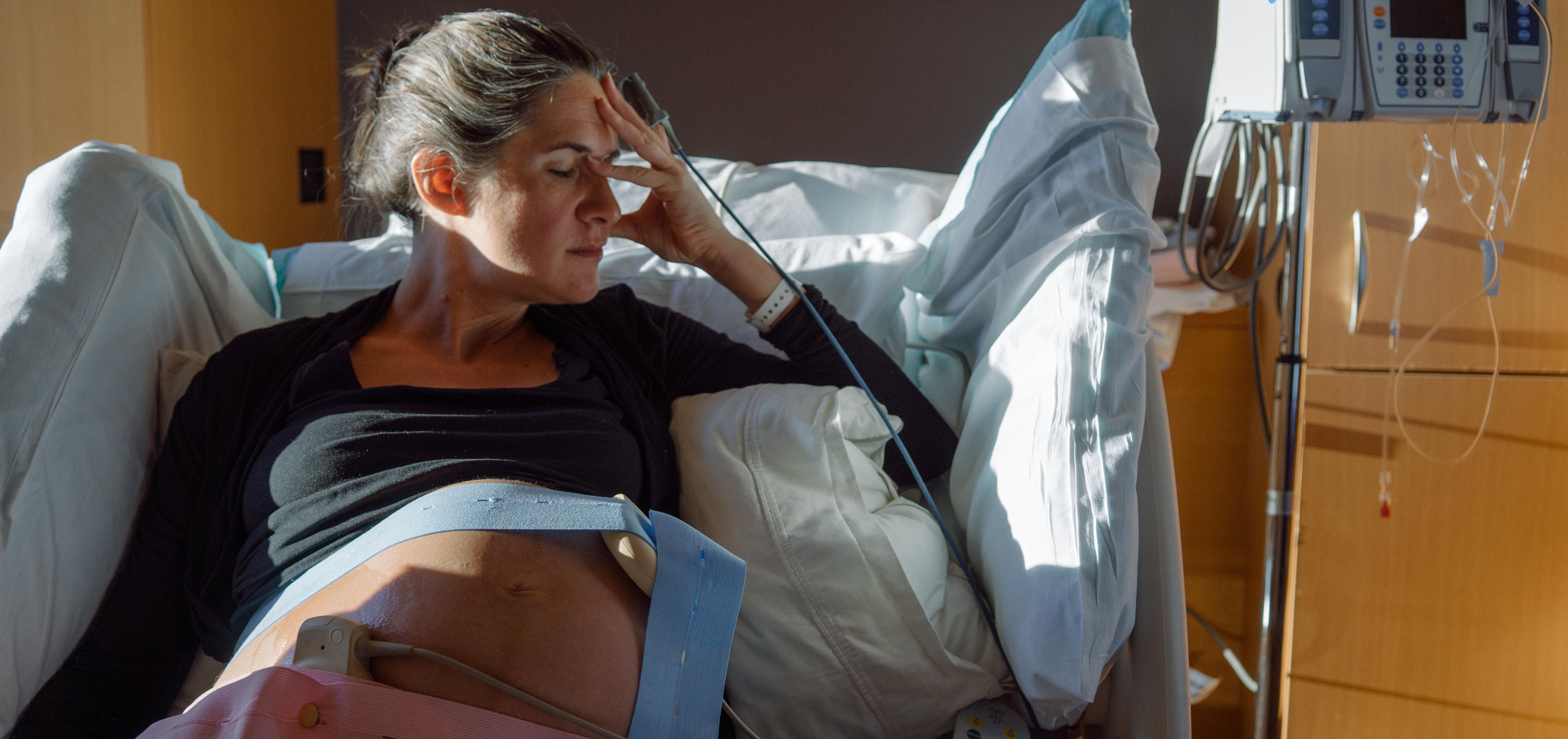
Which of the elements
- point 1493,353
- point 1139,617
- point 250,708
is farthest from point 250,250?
point 1493,353

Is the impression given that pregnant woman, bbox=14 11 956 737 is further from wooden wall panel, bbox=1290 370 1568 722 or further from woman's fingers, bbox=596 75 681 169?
wooden wall panel, bbox=1290 370 1568 722

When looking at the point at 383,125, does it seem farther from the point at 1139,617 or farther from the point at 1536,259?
the point at 1536,259

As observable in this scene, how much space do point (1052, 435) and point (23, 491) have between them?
3.37 ft

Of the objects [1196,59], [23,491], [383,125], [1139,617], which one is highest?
[1196,59]

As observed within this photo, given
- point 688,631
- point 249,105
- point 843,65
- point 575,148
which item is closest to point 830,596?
point 688,631

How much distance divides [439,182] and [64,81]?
2.48ft

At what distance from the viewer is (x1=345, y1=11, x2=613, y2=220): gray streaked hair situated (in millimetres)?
1080

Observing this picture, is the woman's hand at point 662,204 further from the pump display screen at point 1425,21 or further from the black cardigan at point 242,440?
the pump display screen at point 1425,21

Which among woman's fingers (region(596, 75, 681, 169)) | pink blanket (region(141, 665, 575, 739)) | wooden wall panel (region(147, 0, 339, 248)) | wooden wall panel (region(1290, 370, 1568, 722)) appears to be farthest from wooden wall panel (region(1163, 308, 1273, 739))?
wooden wall panel (region(147, 0, 339, 248))

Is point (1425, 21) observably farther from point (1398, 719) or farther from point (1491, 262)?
point (1398, 719)

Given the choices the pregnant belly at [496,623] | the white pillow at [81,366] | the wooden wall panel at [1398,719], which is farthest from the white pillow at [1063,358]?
the white pillow at [81,366]

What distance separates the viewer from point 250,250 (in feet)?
4.63

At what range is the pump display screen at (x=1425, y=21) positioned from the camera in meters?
1.14

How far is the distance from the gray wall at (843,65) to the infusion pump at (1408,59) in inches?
25.3
